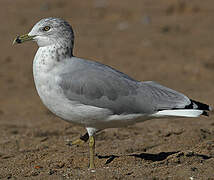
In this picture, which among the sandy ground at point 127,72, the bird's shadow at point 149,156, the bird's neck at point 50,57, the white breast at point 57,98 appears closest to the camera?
the white breast at point 57,98

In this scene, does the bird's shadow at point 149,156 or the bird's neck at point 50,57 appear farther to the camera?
the bird's shadow at point 149,156

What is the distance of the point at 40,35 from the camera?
552cm

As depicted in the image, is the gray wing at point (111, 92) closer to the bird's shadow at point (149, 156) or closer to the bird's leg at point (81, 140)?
the bird's shadow at point (149, 156)

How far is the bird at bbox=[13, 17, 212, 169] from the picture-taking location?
528cm

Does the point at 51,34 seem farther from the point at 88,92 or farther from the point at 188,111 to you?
the point at 188,111

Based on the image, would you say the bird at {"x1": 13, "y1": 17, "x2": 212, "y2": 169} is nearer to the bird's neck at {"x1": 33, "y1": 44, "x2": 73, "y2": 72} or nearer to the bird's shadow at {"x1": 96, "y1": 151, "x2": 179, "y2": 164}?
the bird's neck at {"x1": 33, "y1": 44, "x2": 73, "y2": 72}

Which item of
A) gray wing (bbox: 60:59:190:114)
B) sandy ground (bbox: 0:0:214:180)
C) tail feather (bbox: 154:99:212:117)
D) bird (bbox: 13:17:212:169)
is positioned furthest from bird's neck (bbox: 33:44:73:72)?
tail feather (bbox: 154:99:212:117)

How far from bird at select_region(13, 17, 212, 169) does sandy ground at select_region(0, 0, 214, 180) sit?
0.54m

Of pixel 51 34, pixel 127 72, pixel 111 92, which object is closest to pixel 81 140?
pixel 111 92

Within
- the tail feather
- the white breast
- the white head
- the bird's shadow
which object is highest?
the white head

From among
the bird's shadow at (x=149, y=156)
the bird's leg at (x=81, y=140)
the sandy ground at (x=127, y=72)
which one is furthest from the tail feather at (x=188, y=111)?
the bird's leg at (x=81, y=140)

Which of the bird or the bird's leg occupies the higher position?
the bird

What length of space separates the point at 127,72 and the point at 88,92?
591 centimetres

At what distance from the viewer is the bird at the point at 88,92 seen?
17.3 feet
